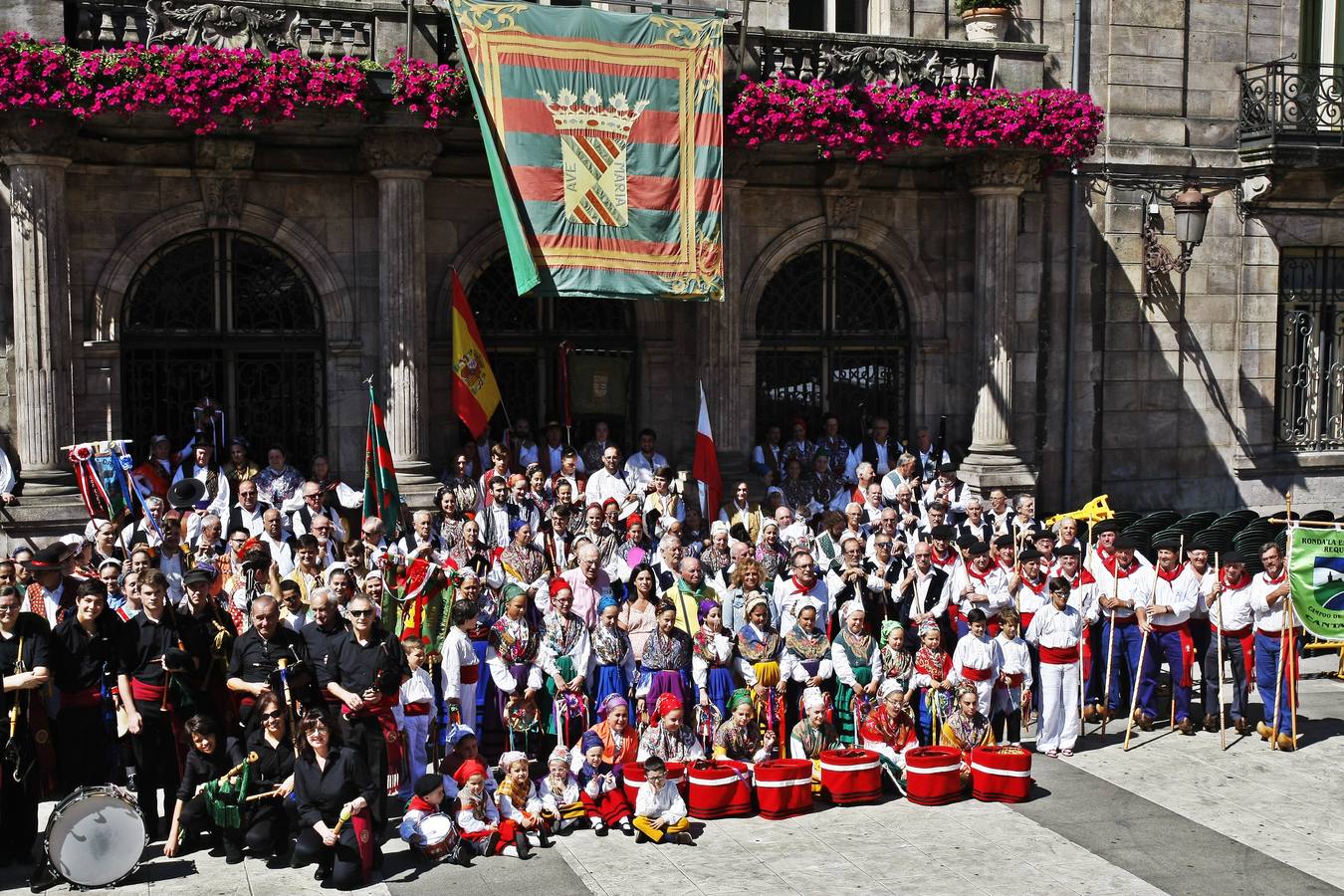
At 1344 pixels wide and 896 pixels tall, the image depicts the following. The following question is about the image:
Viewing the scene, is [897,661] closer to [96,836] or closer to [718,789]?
[718,789]

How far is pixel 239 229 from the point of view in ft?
56.6

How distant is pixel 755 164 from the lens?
61.9 ft

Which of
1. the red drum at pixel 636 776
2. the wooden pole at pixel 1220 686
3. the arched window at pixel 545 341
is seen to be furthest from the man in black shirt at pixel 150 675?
the wooden pole at pixel 1220 686

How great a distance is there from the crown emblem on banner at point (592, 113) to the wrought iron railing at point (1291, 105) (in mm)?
8995

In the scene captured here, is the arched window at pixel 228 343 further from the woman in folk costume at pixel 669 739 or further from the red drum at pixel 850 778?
the red drum at pixel 850 778

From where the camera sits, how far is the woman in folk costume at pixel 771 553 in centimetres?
1457

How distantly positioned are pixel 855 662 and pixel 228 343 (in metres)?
8.27

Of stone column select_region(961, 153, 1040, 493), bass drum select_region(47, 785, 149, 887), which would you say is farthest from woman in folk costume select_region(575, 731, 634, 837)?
stone column select_region(961, 153, 1040, 493)

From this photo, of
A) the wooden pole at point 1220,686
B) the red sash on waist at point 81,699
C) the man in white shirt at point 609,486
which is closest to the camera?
the red sash on waist at point 81,699

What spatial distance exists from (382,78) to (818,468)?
6.19m

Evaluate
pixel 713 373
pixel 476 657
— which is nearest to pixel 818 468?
pixel 713 373

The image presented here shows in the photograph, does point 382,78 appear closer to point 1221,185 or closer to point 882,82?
point 882,82

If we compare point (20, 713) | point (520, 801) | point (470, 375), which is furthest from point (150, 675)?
point (470, 375)

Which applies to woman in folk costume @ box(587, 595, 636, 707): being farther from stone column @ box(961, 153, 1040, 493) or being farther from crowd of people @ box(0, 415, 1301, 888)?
stone column @ box(961, 153, 1040, 493)
